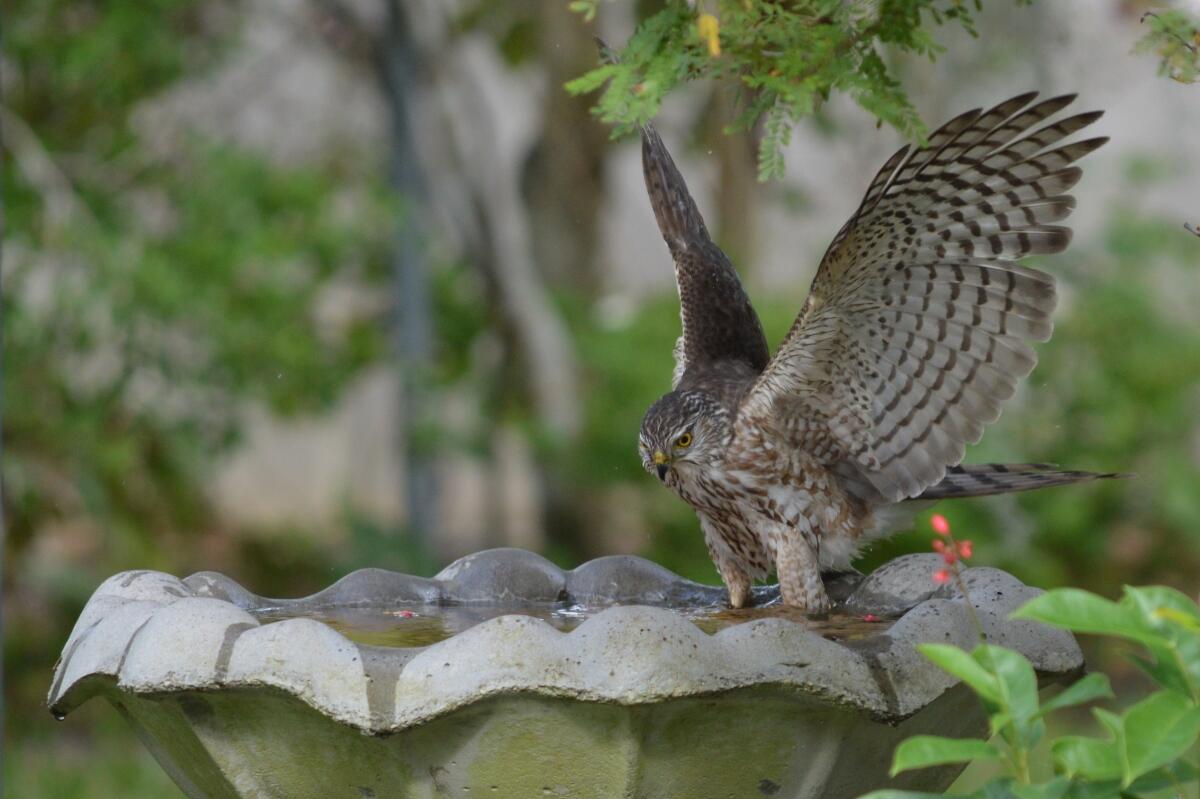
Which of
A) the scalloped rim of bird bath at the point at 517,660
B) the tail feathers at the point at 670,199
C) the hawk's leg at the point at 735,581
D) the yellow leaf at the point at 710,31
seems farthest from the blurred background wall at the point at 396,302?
the yellow leaf at the point at 710,31

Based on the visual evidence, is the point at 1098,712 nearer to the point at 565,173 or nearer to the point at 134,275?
the point at 134,275

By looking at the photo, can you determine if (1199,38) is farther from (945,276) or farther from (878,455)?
(878,455)

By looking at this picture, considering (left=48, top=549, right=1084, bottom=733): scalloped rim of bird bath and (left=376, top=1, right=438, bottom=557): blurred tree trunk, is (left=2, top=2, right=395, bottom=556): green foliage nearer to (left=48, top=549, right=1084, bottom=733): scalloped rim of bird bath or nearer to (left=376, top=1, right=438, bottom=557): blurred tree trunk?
(left=376, top=1, right=438, bottom=557): blurred tree trunk

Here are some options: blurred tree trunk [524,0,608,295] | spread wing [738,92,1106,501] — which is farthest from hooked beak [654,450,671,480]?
blurred tree trunk [524,0,608,295]

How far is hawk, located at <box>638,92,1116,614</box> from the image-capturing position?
2564 millimetres

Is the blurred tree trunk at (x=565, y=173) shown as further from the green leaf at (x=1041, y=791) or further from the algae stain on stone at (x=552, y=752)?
the green leaf at (x=1041, y=791)

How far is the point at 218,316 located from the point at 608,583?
3.23m

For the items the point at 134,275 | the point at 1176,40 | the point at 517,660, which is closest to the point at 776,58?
the point at 1176,40

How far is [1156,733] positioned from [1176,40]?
110 centimetres

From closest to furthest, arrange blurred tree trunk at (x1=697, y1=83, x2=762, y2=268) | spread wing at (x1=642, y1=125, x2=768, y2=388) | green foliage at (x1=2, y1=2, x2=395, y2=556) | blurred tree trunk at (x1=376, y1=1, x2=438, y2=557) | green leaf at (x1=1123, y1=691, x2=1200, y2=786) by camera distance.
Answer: green leaf at (x1=1123, y1=691, x2=1200, y2=786)
spread wing at (x1=642, y1=125, x2=768, y2=388)
green foliage at (x1=2, y1=2, x2=395, y2=556)
blurred tree trunk at (x1=376, y1=1, x2=438, y2=557)
blurred tree trunk at (x1=697, y1=83, x2=762, y2=268)

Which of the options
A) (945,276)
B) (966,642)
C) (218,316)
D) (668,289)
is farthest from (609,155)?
(966,642)

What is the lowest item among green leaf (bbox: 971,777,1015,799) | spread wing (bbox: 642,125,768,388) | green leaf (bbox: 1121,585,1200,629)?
green leaf (bbox: 971,777,1015,799)

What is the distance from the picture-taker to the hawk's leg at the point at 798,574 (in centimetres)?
293

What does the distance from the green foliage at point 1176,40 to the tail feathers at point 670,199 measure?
4.47 ft
